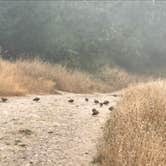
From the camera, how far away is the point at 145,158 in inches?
224

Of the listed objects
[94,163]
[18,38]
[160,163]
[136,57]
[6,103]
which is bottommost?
[136,57]

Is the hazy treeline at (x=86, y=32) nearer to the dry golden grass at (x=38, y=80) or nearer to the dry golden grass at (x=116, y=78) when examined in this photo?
the dry golden grass at (x=116, y=78)

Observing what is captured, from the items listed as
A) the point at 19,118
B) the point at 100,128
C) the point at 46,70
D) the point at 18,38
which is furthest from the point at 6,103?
the point at 18,38

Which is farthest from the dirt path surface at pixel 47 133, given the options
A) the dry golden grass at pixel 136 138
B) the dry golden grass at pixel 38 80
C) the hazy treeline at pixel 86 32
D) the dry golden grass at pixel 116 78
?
the hazy treeline at pixel 86 32

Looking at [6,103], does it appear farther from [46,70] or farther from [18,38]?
[18,38]

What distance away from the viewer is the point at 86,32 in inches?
993

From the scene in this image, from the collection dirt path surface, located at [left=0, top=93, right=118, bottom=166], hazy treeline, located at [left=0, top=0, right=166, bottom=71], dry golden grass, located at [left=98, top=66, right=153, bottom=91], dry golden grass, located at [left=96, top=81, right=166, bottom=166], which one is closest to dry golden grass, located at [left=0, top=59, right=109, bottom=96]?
dry golden grass, located at [left=98, top=66, right=153, bottom=91]

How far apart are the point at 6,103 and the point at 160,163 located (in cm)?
595

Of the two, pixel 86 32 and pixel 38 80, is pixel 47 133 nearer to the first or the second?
pixel 38 80

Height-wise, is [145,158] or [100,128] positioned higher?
[145,158]

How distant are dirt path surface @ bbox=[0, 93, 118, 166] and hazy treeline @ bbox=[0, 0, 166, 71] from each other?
39.6 feet

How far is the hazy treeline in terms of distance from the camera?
23328mm

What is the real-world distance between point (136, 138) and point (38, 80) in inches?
405

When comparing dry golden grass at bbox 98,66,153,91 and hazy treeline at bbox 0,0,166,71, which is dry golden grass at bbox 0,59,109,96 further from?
hazy treeline at bbox 0,0,166,71
